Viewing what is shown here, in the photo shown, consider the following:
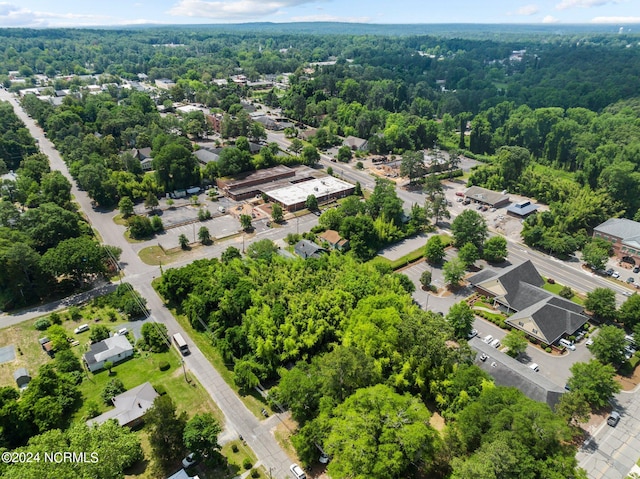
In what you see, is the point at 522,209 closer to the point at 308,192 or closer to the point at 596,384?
the point at 308,192

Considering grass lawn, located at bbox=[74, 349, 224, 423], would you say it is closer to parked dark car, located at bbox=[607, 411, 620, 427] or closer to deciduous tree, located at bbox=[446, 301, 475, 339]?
deciduous tree, located at bbox=[446, 301, 475, 339]

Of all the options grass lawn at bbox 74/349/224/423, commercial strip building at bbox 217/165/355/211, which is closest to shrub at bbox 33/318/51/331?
grass lawn at bbox 74/349/224/423

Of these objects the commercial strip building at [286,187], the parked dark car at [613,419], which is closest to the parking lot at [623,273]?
the parked dark car at [613,419]

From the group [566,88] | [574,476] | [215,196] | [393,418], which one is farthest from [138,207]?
[566,88]

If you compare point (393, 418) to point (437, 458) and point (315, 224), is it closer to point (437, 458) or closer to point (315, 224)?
point (437, 458)

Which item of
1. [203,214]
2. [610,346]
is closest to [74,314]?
[203,214]
